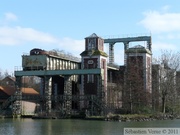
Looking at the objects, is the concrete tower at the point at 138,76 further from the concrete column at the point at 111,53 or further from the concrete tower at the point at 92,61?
the concrete column at the point at 111,53

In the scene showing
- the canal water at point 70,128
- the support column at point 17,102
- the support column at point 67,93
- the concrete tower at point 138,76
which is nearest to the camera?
the canal water at point 70,128

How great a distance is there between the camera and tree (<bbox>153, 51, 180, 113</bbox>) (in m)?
67.5

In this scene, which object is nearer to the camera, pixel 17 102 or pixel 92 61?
pixel 17 102

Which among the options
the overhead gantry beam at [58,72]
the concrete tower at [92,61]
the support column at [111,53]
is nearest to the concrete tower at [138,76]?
the concrete tower at [92,61]

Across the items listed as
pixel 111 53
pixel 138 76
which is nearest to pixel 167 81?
pixel 138 76

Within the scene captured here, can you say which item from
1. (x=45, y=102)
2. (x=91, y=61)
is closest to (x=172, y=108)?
(x=91, y=61)

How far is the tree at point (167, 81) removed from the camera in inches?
2657

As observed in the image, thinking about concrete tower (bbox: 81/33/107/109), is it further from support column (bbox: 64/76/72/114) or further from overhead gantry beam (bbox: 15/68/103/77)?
overhead gantry beam (bbox: 15/68/103/77)

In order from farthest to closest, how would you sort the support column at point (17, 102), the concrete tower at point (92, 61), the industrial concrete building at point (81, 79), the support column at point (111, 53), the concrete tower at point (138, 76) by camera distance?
the support column at point (111, 53) → the concrete tower at point (92, 61) → the support column at point (17, 102) → the industrial concrete building at point (81, 79) → the concrete tower at point (138, 76)

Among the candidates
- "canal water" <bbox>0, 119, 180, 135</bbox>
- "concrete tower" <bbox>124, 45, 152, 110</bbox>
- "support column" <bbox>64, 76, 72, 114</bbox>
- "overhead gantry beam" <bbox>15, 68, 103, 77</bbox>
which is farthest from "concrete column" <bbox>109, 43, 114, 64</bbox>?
"canal water" <bbox>0, 119, 180, 135</bbox>

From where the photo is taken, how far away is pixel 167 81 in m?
67.5

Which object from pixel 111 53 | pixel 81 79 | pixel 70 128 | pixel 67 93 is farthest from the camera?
pixel 111 53

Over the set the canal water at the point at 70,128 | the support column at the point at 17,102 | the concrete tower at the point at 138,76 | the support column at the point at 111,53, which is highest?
the support column at the point at 111,53

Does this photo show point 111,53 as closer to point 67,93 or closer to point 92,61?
point 92,61
